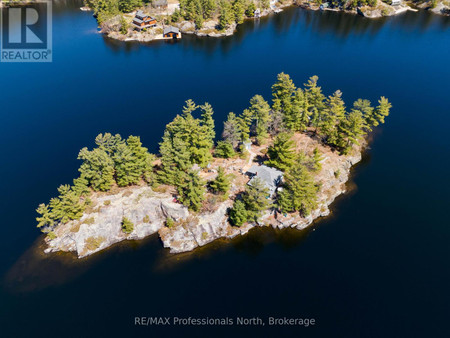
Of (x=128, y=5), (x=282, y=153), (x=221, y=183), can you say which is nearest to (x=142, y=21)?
(x=128, y=5)

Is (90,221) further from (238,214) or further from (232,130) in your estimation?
(232,130)

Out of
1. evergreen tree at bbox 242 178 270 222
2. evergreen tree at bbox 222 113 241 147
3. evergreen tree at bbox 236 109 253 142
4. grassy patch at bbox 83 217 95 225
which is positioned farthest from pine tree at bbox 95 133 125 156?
evergreen tree at bbox 242 178 270 222

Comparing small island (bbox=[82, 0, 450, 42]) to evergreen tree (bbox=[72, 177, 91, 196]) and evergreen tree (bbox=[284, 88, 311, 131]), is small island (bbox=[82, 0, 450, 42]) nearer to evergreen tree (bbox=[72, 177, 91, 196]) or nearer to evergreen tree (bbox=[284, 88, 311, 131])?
evergreen tree (bbox=[284, 88, 311, 131])

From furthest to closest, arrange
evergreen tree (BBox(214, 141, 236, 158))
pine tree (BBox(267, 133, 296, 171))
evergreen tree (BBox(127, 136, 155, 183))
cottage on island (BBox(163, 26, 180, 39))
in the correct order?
cottage on island (BBox(163, 26, 180, 39)) < evergreen tree (BBox(214, 141, 236, 158)) < pine tree (BBox(267, 133, 296, 171)) < evergreen tree (BBox(127, 136, 155, 183))

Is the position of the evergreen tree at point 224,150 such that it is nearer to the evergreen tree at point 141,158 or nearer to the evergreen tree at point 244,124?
the evergreen tree at point 244,124

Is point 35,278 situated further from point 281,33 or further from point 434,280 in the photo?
point 281,33

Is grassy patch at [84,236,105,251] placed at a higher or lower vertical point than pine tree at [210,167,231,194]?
lower
